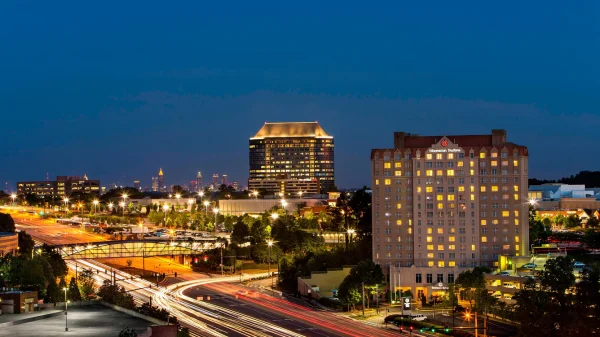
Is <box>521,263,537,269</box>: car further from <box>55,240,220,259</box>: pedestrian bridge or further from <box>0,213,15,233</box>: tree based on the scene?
<box>0,213,15,233</box>: tree

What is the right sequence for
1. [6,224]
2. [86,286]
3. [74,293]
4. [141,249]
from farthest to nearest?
[6,224] → [141,249] → [86,286] → [74,293]

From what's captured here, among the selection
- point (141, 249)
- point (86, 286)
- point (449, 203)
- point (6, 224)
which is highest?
point (449, 203)

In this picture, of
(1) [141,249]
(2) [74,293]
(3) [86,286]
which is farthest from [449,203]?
(1) [141,249]

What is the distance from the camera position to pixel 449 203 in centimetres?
11750

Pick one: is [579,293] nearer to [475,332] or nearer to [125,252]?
[475,332]

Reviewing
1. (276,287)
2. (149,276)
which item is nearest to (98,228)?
(149,276)

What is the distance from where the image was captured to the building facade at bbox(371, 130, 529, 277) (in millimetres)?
115312

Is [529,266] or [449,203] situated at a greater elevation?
[449,203]

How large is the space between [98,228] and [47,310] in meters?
123

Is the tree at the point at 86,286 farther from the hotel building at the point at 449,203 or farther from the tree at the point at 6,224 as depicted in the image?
the tree at the point at 6,224

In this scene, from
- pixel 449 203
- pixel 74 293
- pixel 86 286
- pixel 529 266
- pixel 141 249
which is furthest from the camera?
pixel 141 249

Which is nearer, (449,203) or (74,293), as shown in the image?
(74,293)

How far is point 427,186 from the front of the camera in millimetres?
117750

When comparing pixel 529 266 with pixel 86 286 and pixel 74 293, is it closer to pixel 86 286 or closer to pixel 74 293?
pixel 86 286
